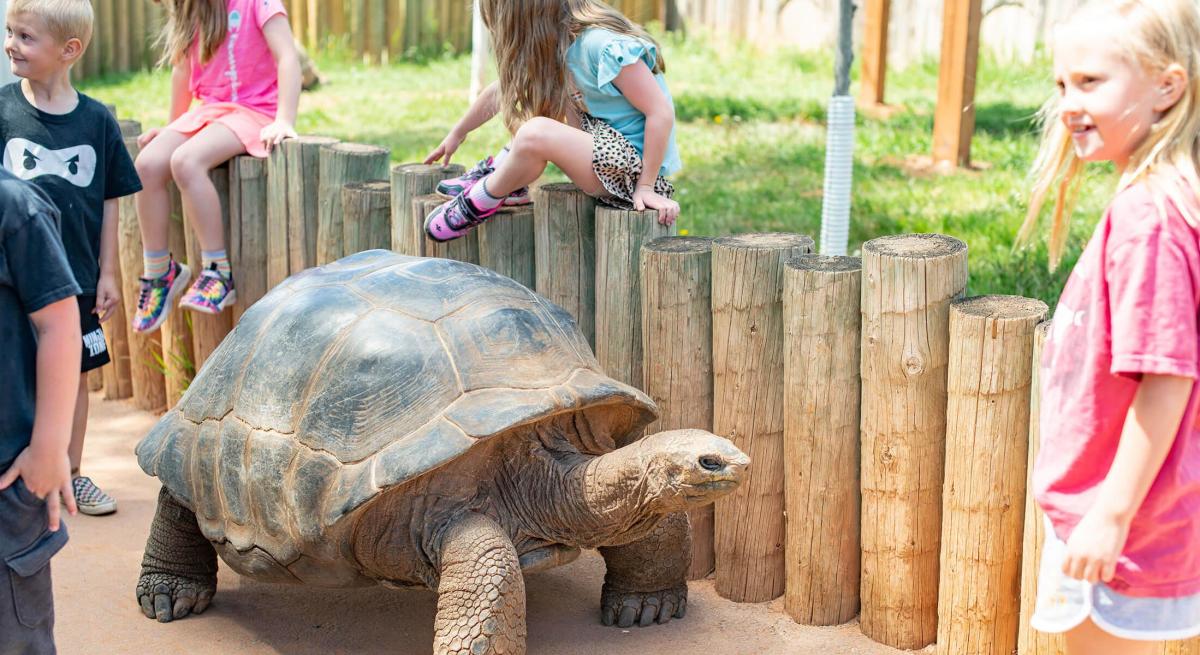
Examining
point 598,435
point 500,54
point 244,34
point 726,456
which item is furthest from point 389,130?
point 726,456

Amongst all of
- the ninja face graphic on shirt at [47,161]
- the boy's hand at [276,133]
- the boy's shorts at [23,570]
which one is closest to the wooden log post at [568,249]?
the boy's hand at [276,133]

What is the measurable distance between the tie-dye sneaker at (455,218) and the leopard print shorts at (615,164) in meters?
0.42

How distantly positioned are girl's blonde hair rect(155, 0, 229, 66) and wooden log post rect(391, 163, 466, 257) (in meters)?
1.16

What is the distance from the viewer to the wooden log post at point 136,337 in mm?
5781

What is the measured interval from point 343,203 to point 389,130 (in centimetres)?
521

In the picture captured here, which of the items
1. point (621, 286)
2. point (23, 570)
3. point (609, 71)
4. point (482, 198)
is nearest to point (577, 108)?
point (609, 71)

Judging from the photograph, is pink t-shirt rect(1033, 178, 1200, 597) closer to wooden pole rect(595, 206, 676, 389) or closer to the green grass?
wooden pole rect(595, 206, 676, 389)

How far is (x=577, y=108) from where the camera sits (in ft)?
15.0

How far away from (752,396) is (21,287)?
2252mm

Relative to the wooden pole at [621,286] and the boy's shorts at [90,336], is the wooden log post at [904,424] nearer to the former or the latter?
the wooden pole at [621,286]

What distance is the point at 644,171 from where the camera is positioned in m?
4.43

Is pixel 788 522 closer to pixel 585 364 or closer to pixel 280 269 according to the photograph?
pixel 585 364

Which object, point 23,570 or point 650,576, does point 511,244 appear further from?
point 23,570

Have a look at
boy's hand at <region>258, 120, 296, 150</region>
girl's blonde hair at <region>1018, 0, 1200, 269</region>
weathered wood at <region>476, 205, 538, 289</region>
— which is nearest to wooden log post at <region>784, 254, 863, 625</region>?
weathered wood at <region>476, 205, 538, 289</region>
